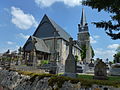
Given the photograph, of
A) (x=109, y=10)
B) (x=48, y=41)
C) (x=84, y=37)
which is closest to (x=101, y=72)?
(x=109, y=10)

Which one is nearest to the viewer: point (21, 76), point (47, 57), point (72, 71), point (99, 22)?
point (21, 76)

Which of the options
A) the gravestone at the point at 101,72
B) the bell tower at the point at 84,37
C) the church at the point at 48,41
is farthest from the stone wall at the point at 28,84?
the bell tower at the point at 84,37

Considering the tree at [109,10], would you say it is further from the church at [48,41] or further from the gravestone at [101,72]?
the church at [48,41]

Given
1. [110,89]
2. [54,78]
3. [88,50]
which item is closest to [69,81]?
[54,78]

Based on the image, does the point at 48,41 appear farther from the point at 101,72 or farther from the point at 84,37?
the point at 101,72

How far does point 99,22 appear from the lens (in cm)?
921

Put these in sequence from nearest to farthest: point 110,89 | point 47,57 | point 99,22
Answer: point 110,89
point 99,22
point 47,57

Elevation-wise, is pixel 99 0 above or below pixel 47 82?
above

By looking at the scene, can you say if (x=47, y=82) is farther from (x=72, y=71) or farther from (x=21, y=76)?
(x=72, y=71)

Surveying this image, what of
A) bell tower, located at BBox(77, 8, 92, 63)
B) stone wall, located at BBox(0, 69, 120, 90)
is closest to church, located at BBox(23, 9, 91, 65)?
bell tower, located at BBox(77, 8, 92, 63)

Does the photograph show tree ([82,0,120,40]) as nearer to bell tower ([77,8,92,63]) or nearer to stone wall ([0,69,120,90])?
stone wall ([0,69,120,90])

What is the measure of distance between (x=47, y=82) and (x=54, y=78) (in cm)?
42

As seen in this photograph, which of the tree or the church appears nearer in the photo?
the tree

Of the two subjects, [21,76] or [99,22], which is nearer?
[21,76]
